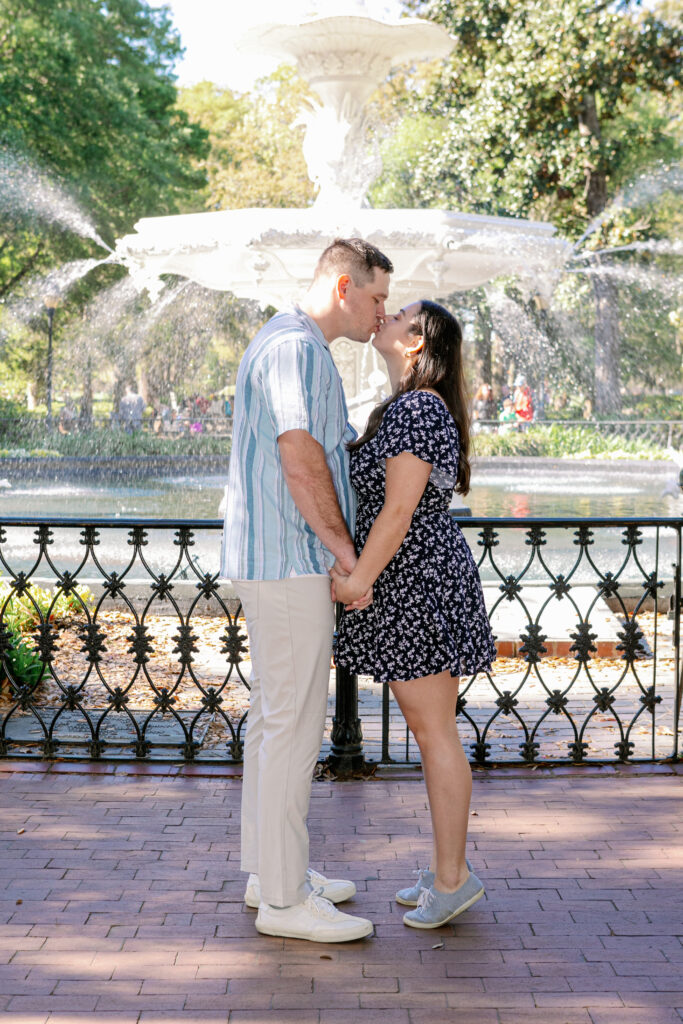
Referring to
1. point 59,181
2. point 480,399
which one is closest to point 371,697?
point 59,181

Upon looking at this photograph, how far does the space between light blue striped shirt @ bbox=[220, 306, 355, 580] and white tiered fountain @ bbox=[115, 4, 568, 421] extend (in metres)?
7.37

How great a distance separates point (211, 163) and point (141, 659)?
→ 1406 inches

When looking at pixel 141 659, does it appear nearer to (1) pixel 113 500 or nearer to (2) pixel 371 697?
(2) pixel 371 697

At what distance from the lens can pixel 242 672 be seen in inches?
279

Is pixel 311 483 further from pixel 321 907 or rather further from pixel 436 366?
pixel 321 907

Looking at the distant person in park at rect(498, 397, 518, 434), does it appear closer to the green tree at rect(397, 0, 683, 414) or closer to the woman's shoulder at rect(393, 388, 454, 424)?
the green tree at rect(397, 0, 683, 414)

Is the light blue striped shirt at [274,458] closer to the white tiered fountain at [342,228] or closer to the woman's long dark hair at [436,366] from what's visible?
the woman's long dark hair at [436,366]

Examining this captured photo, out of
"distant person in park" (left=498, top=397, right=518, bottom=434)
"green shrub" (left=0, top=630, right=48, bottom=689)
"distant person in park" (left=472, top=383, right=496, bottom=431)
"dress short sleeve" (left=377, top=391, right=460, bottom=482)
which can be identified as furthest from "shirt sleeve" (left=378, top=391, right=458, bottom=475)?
"distant person in park" (left=472, top=383, right=496, bottom=431)

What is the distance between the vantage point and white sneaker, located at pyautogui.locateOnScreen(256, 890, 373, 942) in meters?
3.56

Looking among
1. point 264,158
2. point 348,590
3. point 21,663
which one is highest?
point 264,158

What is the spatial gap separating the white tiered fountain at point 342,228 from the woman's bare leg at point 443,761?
7.57 m

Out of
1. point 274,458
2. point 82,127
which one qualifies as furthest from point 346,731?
point 82,127

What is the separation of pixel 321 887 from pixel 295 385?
1.62 meters

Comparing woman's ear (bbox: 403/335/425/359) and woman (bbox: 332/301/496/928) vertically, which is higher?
woman's ear (bbox: 403/335/425/359)
